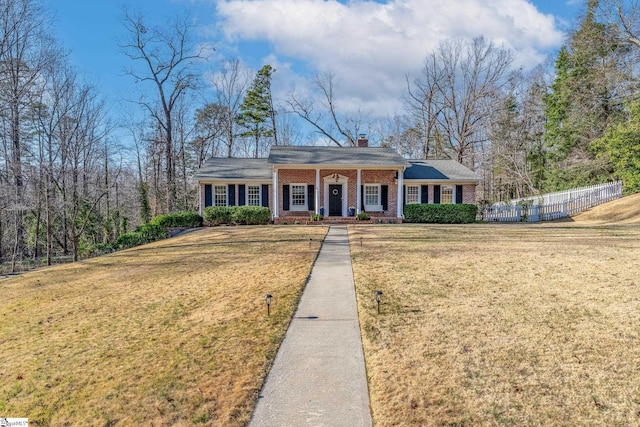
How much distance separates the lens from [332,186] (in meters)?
21.1

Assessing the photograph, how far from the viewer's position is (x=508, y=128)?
119ft

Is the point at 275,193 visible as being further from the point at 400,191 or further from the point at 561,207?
the point at 561,207

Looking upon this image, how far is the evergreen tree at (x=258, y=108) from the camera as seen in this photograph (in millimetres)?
35469

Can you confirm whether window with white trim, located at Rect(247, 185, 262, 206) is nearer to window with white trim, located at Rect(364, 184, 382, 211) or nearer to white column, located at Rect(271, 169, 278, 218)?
white column, located at Rect(271, 169, 278, 218)

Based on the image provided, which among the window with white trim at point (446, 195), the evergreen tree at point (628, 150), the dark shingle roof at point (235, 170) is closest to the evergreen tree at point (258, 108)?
the dark shingle roof at point (235, 170)

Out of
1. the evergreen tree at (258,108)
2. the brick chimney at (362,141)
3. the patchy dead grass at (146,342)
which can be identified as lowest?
the patchy dead grass at (146,342)

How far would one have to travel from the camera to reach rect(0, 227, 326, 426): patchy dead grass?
320 centimetres

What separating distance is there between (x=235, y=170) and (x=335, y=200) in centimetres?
650

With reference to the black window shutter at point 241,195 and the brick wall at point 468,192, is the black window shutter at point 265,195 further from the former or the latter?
the brick wall at point 468,192

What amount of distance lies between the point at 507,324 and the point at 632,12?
29.5 m

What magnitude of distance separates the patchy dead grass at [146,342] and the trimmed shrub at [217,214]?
1083 cm

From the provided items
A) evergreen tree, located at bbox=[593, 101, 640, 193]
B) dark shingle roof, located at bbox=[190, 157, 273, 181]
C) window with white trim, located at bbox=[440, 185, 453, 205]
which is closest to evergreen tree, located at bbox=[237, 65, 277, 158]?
dark shingle roof, located at bbox=[190, 157, 273, 181]

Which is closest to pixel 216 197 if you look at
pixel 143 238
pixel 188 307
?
pixel 143 238

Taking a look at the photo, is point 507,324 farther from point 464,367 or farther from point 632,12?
point 632,12
